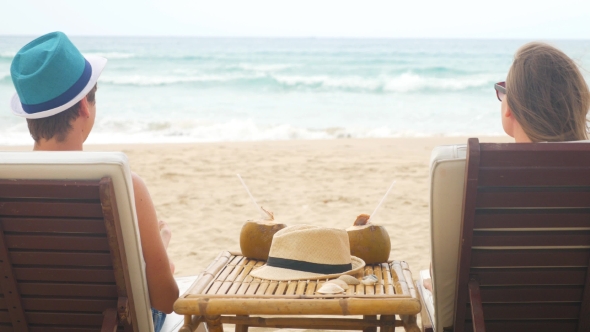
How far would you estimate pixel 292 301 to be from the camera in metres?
1.92

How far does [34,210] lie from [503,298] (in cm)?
154

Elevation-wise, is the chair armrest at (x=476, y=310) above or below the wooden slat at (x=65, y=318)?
above

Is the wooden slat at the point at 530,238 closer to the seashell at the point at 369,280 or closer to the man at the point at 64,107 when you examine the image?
the seashell at the point at 369,280

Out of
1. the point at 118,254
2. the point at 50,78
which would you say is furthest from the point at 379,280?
the point at 50,78

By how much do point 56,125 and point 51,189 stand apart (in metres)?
0.41

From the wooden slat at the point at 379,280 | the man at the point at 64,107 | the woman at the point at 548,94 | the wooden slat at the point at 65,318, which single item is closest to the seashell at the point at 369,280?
the wooden slat at the point at 379,280

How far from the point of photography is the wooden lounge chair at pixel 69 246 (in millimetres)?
1896

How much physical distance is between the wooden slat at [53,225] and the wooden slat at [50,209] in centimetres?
2

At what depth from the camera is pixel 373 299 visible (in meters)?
1.93

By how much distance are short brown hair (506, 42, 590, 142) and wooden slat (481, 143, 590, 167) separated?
0.36 meters

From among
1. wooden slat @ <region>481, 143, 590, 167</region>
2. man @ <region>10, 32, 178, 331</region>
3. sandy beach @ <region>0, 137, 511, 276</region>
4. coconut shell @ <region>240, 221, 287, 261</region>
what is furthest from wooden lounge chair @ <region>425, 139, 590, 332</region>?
sandy beach @ <region>0, 137, 511, 276</region>

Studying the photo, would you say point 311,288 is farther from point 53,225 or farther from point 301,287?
point 53,225

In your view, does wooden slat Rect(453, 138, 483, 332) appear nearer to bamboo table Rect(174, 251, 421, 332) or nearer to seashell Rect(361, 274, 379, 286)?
bamboo table Rect(174, 251, 421, 332)

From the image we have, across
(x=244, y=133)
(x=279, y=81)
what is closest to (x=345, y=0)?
(x=279, y=81)
